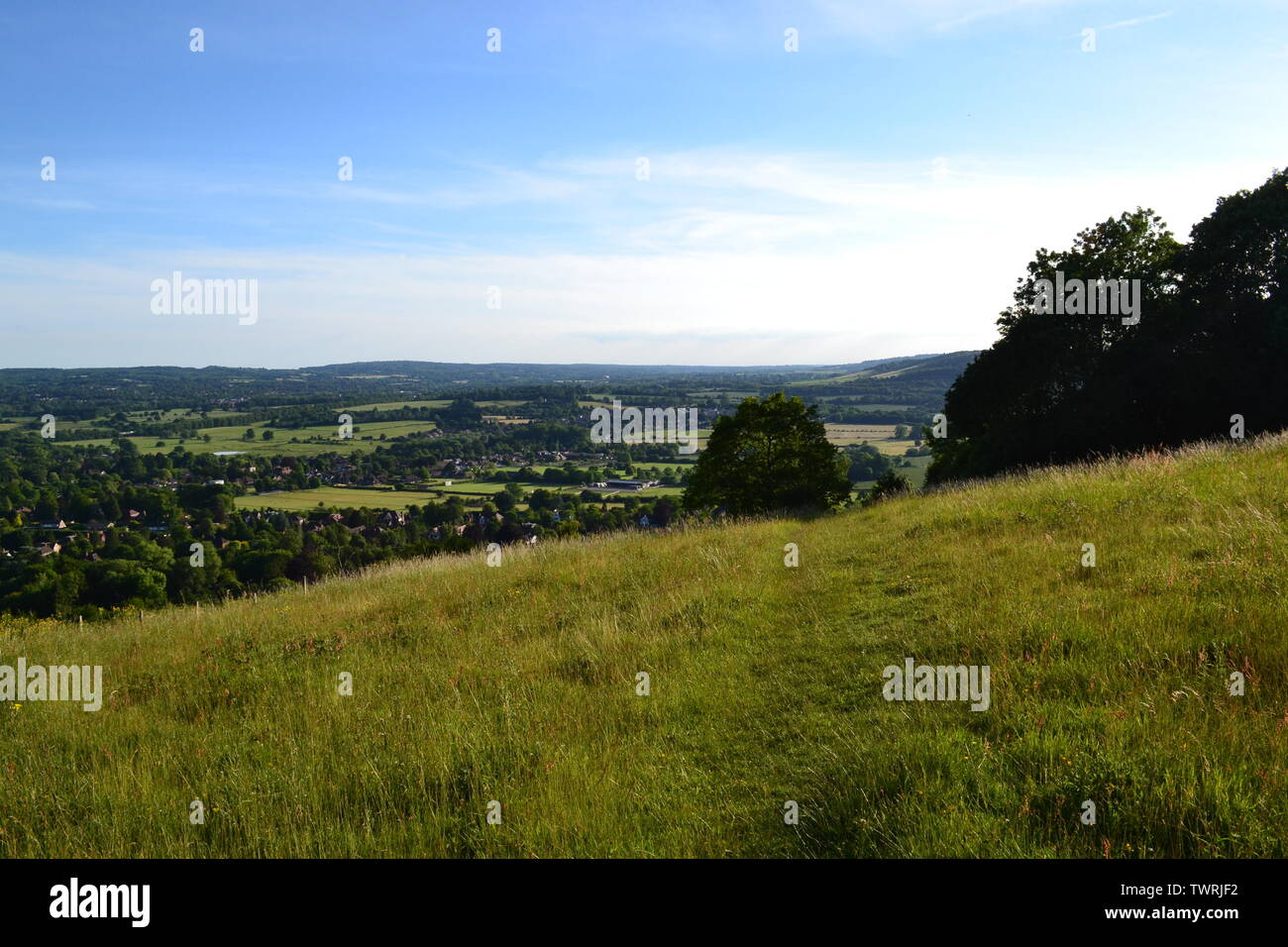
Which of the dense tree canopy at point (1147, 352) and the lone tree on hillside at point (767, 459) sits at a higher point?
the dense tree canopy at point (1147, 352)

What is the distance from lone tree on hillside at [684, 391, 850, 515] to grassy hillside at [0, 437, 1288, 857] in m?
22.5

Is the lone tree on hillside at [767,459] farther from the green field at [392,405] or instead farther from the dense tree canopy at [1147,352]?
the green field at [392,405]

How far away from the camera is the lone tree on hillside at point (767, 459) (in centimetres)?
3288

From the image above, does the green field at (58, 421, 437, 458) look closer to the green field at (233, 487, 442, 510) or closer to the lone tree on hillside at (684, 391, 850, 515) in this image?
the green field at (233, 487, 442, 510)

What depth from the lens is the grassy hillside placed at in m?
3.51

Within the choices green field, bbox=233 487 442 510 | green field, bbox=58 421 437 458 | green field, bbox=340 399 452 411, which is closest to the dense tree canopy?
green field, bbox=233 487 442 510

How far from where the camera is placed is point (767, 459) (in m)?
33.3

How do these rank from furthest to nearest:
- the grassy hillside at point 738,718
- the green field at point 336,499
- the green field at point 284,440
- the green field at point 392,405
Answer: the green field at point 392,405 < the green field at point 284,440 < the green field at point 336,499 < the grassy hillside at point 738,718

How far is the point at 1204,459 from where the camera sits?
39.1 feet

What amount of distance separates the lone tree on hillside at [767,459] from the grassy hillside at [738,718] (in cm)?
2251

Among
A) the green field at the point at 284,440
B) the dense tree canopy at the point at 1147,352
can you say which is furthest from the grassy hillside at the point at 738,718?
the green field at the point at 284,440

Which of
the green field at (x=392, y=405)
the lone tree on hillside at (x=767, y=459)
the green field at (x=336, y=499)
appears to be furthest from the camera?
the green field at (x=392, y=405)
